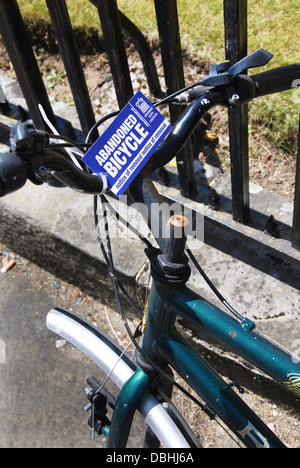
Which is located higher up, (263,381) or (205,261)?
(205,261)

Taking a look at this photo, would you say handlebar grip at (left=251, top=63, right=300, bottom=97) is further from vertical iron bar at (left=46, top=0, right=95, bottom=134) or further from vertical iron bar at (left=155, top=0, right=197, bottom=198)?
vertical iron bar at (left=46, top=0, right=95, bottom=134)

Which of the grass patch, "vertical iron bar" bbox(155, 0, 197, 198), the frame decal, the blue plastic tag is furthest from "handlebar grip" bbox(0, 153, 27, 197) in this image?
the grass patch

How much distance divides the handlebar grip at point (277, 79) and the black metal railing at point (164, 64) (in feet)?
1.20

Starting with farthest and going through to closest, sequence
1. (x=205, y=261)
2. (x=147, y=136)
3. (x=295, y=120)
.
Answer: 1. (x=295, y=120)
2. (x=205, y=261)
3. (x=147, y=136)

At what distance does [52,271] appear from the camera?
3057mm

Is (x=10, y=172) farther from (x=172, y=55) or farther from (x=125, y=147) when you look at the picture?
(x=172, y=55)

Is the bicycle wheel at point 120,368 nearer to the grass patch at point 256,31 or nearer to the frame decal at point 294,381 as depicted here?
the frame decal at point 294,381

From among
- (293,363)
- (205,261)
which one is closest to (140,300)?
(205,261)

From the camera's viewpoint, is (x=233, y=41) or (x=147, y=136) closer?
(x=147, y=136)

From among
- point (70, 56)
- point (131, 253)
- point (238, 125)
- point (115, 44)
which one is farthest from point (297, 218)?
point (70, 56)

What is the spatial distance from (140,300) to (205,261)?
42 centimetres

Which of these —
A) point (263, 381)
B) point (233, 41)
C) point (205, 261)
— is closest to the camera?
point (233, 41)

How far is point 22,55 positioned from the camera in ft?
8.00
